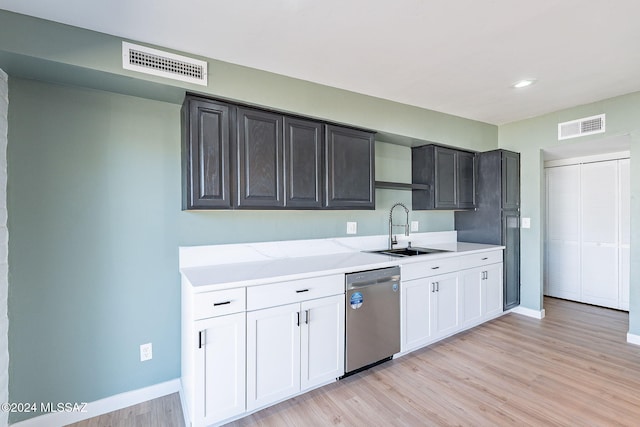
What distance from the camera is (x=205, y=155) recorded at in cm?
210

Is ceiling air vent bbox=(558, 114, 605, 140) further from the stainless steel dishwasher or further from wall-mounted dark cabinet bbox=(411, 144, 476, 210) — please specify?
the stainless steel dishwasher

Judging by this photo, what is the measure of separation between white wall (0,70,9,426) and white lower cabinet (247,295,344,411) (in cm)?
142

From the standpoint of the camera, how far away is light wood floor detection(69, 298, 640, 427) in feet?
6.41

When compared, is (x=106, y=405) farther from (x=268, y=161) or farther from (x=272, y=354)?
(x=268, y=161)

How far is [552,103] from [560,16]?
1.88 m

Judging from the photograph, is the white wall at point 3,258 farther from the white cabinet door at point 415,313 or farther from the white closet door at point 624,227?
the white closet door at point 624,227

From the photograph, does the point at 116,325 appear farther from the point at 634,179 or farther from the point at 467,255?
the point at 634,179

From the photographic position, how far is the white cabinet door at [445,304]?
2.96m

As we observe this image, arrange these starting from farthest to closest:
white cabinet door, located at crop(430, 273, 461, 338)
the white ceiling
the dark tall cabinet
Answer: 1. the dark tall cabinet
2. white cabinet door, located at crop(430, 273, 461, 338)
3. the white ceiling

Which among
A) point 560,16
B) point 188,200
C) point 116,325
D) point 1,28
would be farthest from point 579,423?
point 1,28

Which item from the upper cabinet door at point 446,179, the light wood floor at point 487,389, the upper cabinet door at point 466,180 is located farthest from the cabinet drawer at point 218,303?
the upper cabinet door at point 466,180

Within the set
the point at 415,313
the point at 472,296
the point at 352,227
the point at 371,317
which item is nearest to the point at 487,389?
the point at 415,313

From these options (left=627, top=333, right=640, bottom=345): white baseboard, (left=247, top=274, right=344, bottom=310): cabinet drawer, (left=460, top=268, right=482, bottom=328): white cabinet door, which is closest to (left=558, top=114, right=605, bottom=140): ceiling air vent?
(left=460, top=268, right=482, bottom=328): white cabinet door

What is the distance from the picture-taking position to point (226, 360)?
1.84 meters
